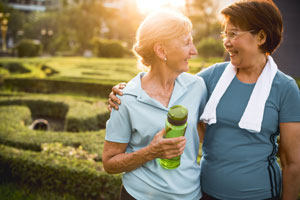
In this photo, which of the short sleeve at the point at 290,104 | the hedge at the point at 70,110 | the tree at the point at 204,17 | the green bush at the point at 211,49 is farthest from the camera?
the tree at the point at 204,17

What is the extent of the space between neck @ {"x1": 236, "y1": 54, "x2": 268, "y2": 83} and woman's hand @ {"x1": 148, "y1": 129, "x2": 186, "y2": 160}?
0.64m

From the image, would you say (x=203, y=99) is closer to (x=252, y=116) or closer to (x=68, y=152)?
(x=252, y=116)

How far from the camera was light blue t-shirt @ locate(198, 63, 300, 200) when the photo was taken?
5.60 feet

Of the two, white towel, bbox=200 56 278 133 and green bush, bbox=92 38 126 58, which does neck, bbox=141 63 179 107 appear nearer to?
white towel, bbox=200 56 278 133

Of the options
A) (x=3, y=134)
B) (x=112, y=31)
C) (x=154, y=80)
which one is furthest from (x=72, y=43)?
(x=154, y=80)

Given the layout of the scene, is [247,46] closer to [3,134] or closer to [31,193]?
[31,193]

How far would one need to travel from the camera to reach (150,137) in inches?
67.7

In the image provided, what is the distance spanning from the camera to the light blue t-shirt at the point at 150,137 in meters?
1.69

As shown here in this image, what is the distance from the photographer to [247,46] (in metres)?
1.75

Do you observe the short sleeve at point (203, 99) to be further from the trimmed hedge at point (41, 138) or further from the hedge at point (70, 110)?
the hedge at point (70, 110)

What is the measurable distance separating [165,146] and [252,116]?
54cm

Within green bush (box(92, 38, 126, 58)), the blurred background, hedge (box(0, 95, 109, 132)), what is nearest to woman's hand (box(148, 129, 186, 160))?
the blurred background

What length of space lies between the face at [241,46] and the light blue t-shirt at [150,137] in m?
0.38

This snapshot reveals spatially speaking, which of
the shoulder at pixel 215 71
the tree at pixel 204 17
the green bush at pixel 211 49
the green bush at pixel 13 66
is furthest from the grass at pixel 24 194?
the tree at pixel 204 17
